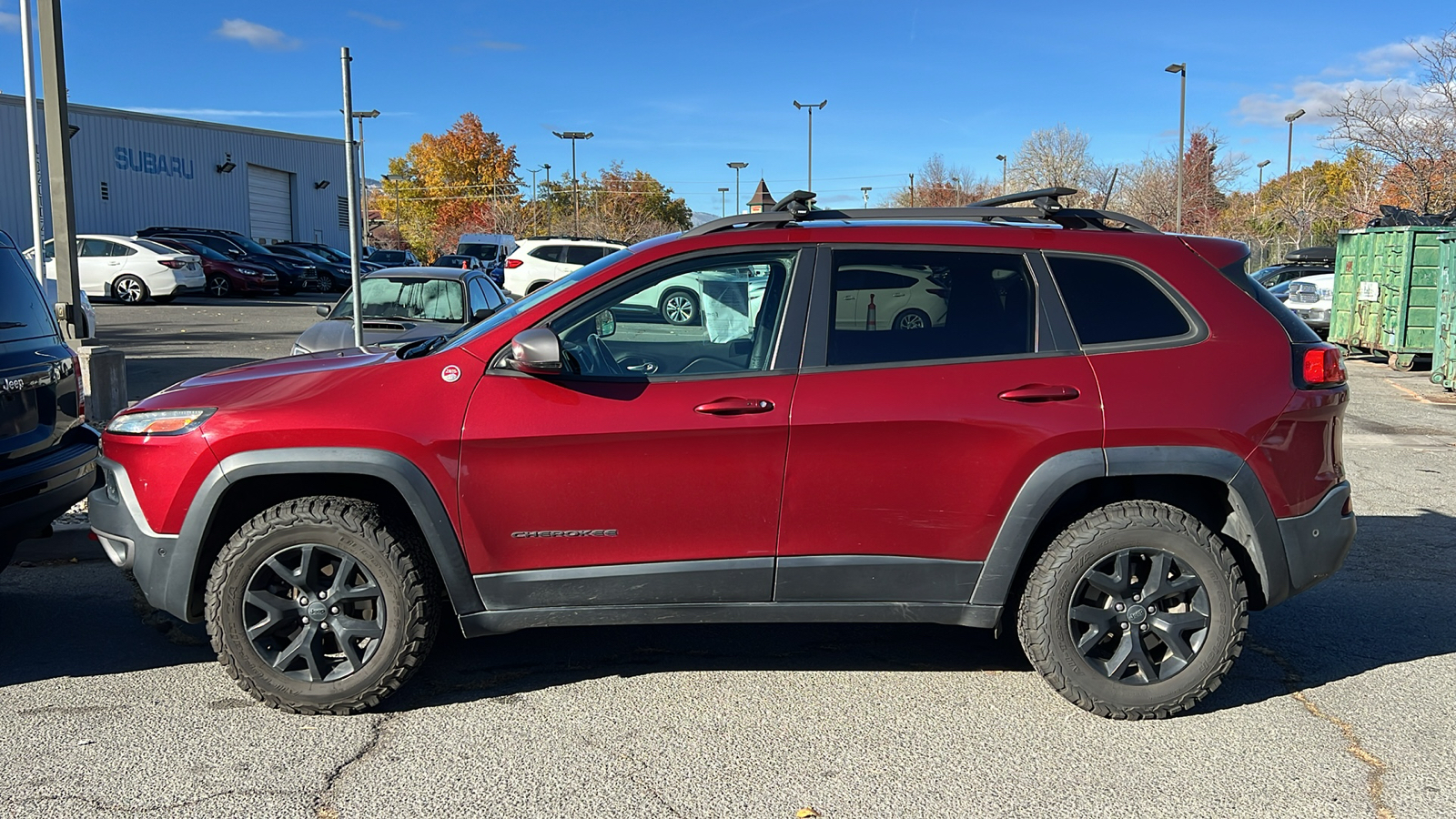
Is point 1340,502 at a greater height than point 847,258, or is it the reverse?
point 847,258

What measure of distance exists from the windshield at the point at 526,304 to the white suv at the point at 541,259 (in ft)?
68.7

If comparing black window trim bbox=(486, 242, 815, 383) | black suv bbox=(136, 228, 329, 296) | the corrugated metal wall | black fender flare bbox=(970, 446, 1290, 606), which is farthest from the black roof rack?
the corrugated metal wall

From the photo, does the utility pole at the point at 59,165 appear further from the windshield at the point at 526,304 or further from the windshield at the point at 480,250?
the windshield at the point at 480,250

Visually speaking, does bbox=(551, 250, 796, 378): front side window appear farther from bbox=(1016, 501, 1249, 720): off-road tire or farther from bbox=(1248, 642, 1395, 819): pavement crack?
bbox=(1248, 642, 1395, 819): pavement crack

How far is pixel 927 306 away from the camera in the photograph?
4035 millimetres

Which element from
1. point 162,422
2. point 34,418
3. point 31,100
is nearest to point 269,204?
point 31,100

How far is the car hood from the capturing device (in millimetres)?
10188

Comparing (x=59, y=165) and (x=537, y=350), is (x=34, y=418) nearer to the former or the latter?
(x=537, y=350)

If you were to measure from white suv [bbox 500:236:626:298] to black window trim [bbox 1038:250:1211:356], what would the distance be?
21.3 meters

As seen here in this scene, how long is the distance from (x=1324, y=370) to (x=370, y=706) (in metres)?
3.63

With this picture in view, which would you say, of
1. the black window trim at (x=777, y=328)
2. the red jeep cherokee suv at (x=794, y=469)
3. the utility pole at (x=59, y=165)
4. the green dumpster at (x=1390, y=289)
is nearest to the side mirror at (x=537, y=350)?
the red jeep cherokee suv at (x=794, y=469)

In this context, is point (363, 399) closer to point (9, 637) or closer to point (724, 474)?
point (724, 474)

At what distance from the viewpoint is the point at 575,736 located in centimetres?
382

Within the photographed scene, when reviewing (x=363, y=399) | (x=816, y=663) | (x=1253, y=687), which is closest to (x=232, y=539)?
(x=363, y=399)
